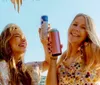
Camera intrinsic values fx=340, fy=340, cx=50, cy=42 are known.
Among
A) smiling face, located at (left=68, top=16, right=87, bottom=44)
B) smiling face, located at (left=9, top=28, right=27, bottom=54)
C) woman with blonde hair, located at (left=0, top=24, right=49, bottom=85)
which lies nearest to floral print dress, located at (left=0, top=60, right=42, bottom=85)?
woman with blonde hair, located at (left=0, top=24, right=49, bottom=85)

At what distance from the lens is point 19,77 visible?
6.44 ft

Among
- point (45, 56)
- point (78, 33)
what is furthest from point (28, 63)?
point (78, 33)

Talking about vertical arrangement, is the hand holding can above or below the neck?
above

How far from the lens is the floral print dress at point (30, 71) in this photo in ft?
6.18

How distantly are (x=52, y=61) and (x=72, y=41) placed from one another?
165mm

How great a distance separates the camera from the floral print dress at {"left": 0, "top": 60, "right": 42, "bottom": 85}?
188 centimetres

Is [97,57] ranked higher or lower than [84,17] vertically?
lower

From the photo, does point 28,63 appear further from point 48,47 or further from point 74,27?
point 74,27

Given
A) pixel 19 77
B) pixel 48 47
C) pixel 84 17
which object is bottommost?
pixel 19 77

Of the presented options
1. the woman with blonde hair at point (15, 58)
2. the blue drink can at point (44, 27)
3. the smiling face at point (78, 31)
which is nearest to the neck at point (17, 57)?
the woman with blonde hair at point (15, 58)

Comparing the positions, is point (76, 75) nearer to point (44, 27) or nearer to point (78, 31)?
point (78, 31)

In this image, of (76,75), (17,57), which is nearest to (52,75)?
(76,75)

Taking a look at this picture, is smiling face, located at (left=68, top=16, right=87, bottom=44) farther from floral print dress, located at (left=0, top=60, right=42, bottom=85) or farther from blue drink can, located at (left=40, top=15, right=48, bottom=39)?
floral print dress, located at (left=0, top=60, right=42, bottom=85)

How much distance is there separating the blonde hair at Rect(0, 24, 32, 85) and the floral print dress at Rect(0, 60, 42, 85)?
0.09 ft
